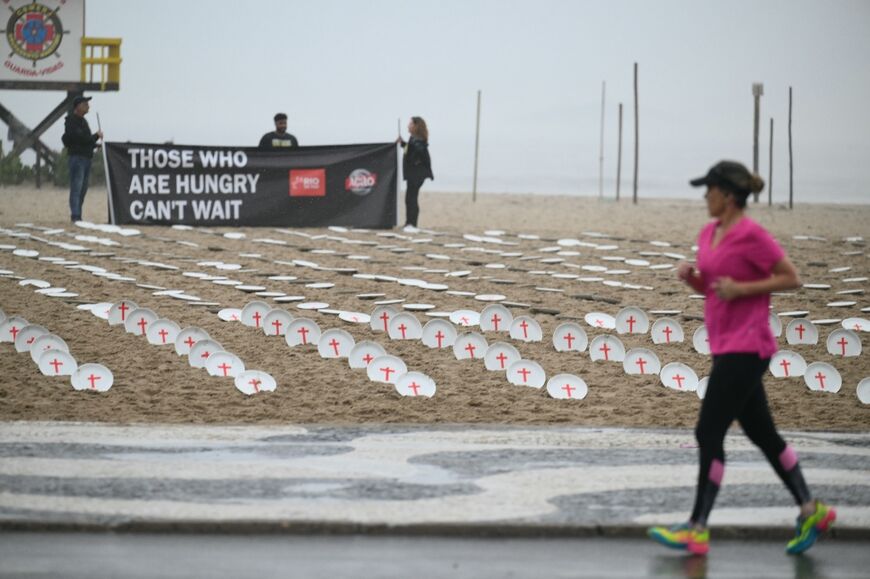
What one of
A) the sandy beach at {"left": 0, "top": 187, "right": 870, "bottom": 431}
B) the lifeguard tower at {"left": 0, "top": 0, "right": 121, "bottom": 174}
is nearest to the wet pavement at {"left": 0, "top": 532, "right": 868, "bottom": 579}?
the sandy beach at {"left": 0, "top": 187, "right": 870, "bottom": 431}

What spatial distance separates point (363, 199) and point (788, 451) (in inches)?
731

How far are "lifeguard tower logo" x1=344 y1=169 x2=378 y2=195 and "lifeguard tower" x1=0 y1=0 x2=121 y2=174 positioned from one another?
40.5 feet

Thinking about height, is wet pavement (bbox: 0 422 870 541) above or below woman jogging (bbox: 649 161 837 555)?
below

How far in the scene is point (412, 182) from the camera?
84.0 ft

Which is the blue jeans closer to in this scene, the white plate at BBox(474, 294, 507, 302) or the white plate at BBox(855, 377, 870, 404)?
the white plate at BBox(474, 294, 507, 302)

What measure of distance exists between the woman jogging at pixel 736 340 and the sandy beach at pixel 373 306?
15.1ft

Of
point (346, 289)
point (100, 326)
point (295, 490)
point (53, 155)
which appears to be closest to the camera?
point (295, 490)

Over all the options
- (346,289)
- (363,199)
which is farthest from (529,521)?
(363,199)

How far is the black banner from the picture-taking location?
2456 cm

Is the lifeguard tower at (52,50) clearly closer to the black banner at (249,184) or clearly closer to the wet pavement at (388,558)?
the black banner at (249,184)

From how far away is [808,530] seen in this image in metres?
6.78

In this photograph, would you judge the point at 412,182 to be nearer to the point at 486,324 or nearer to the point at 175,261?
the point at 175,261

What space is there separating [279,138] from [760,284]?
62.4ft

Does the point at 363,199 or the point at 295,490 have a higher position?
the point at 363,199
